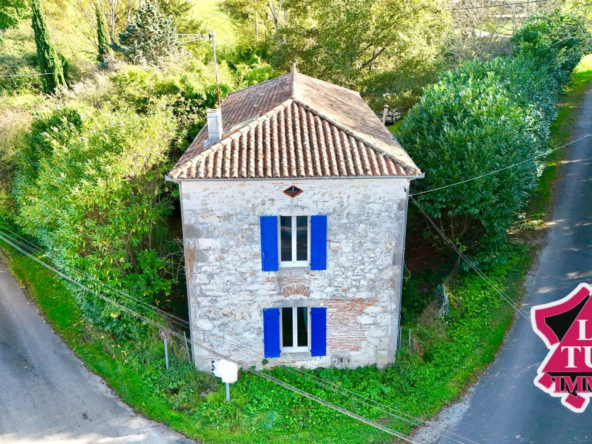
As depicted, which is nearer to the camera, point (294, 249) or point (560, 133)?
point (294, 249)

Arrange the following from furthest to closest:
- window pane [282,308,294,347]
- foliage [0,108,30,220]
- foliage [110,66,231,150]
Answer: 1. foliage [0,108,30,220]
2. foliage [110,66,231,150]
3. window pane [282,308,294,347]

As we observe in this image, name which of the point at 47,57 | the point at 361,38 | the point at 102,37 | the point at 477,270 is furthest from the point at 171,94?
the point at 477,270

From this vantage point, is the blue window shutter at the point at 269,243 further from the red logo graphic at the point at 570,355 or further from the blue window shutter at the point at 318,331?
the red logo graphic at the point at 570,355

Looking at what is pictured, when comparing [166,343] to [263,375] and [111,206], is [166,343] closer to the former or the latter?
[263,375]

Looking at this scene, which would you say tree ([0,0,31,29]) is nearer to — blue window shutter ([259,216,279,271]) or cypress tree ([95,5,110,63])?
cypress tree ([95,5,110,63])

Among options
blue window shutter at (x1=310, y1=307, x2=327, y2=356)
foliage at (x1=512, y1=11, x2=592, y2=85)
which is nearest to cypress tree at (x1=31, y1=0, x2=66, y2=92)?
blue window shutter at (x1=310, y1=307, x2=327, y2=356)

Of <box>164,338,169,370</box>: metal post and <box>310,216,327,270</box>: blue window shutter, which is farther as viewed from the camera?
<box>164,338,169,370</box>: metal post
